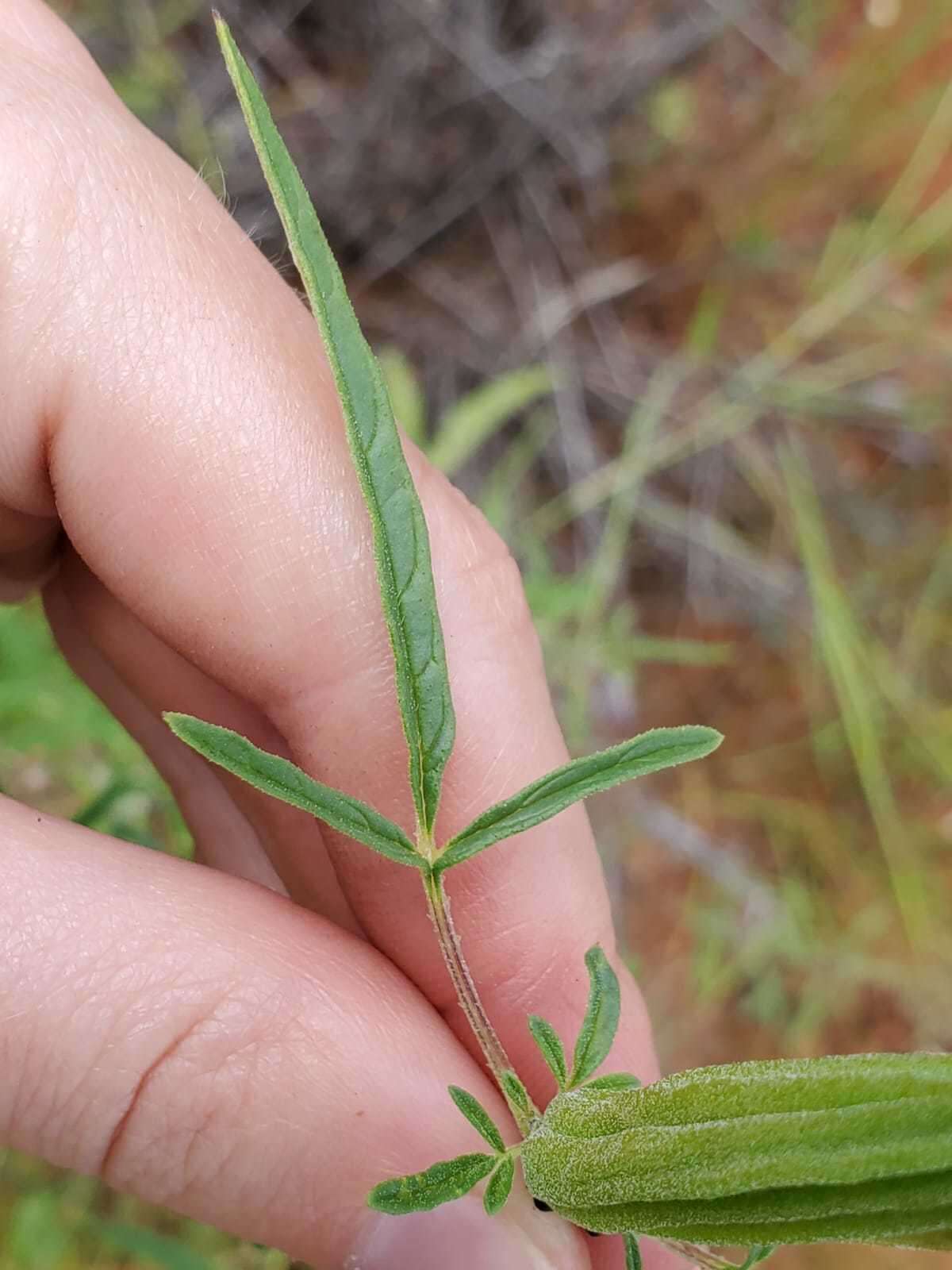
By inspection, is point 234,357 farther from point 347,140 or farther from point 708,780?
point 708,780

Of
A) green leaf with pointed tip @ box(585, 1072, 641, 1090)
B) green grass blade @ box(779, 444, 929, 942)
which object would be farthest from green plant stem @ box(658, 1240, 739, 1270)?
green grass blade @ box(779, 444, 929, 942)

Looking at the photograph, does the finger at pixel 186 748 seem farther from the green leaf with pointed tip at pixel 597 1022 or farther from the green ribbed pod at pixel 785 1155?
the green ribbed pod at pixel 785 1155

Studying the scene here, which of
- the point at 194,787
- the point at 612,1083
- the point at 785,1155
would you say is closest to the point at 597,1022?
the point at 612,1083

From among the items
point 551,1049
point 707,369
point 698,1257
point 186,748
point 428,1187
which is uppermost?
point 707,369

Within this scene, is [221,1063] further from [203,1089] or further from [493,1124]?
[493,1124]

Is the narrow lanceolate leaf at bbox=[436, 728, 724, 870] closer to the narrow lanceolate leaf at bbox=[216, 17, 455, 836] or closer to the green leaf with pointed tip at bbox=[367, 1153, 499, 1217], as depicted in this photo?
the narrow lanceolate leaf at bbox=[216, 17, 455, 836]

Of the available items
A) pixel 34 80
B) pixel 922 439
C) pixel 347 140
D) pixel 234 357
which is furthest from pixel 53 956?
pixel 922 439
